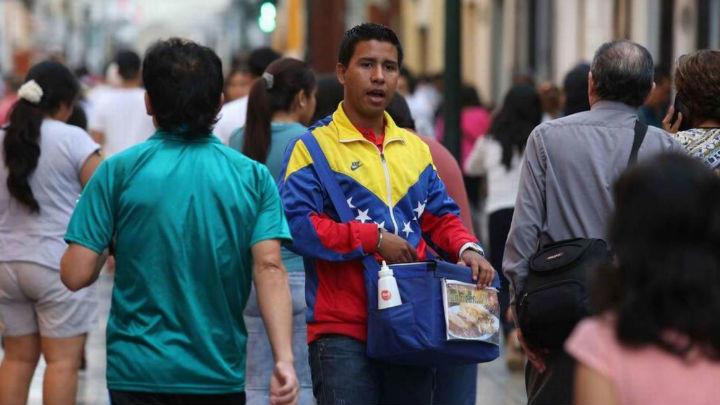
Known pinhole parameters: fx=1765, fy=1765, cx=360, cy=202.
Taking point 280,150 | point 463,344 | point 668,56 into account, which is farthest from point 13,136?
point 668,56

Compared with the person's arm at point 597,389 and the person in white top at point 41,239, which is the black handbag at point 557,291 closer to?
the person's arm at point 597,389

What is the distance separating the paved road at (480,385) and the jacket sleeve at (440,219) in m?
3.67

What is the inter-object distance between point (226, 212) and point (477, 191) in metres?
12.7

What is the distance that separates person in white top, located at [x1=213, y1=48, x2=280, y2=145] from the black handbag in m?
3.68

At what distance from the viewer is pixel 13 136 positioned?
7887mm

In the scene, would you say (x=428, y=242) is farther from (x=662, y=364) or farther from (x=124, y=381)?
(x=662, y=364)

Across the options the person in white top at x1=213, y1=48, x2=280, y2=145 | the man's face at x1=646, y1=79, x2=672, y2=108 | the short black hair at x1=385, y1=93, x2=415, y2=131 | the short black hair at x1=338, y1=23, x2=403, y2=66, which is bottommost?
the man's face at x1=646, y1=79, x2=672, y2=108

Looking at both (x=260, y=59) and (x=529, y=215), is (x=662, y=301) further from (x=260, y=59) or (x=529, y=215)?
(x=260, y=59)

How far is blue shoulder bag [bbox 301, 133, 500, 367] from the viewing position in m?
5.85

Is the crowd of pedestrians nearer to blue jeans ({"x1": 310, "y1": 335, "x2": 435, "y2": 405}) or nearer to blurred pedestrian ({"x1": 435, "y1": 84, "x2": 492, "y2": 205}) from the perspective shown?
blue jeans ({"x1": 310, "y1": 335, "x2": 435, "y2": 405})

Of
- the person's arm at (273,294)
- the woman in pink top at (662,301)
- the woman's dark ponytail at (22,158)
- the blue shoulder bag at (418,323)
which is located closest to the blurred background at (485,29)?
the woman's dark ponytail at (22,158)

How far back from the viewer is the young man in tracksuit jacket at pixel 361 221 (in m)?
5.96

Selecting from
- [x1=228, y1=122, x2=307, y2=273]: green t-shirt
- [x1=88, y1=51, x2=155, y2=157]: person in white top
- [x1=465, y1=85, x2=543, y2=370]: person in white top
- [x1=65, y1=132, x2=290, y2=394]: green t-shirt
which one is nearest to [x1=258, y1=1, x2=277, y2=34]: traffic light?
[x1=88, y1=51, x2=155, y2=157]: person in white top

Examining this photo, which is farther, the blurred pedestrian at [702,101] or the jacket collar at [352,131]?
the blurred pedestrian at [702,101]
